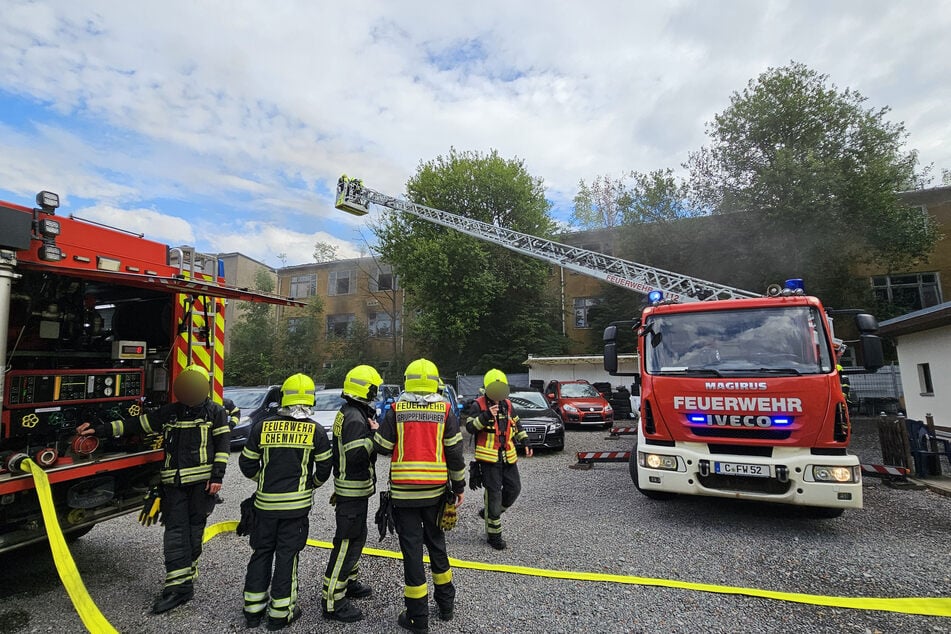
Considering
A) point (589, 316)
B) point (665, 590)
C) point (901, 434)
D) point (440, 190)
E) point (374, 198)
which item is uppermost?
point (440, 190)

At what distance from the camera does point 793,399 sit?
15.4 ft

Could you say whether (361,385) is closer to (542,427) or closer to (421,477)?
(421,477)

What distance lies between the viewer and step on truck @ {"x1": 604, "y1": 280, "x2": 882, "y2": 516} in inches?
180

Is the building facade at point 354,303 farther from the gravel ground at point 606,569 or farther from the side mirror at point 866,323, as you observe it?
the side mirror at point 866,323

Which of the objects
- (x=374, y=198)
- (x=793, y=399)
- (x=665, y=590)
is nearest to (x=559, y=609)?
(x=665, y=590)

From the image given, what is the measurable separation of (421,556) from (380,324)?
27521 mm

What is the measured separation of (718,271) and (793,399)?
15797 mm

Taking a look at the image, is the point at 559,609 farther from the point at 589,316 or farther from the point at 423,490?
the point at 589,316

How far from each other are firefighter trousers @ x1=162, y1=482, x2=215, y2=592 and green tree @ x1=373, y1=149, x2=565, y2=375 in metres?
17.7

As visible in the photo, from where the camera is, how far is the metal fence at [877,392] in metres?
16.9

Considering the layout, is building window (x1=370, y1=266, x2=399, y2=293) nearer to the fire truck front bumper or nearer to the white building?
the white building

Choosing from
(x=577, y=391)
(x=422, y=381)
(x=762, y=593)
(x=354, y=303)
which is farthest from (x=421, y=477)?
(x=354, y=303)

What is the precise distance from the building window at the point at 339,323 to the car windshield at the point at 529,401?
64.7 feet

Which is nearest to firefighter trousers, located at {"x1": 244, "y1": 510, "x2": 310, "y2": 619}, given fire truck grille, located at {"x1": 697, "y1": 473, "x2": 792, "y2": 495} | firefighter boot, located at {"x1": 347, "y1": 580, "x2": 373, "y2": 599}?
firefighter boot, located at {"x1": 347, "y1": 580, "x2": 373, "y2": 599}
